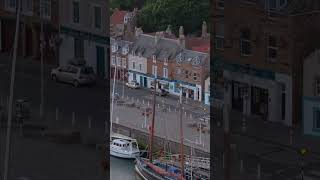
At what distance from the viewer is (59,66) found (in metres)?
3.61

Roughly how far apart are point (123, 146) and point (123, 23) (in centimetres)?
65

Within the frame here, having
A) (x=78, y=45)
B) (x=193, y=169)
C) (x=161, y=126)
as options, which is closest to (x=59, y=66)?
(x=78, y=45)

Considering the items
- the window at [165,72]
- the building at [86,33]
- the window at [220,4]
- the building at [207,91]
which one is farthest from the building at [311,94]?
the building at [86,33]

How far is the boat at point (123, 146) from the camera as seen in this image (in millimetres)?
3756

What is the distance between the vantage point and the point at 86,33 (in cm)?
356

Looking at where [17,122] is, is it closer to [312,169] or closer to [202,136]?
[202,136]

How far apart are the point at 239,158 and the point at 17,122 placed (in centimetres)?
118

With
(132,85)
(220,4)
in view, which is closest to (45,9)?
(132,85)

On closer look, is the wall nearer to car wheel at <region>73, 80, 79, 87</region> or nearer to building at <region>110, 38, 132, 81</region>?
building at <region>110, 38, 132, 81</region>

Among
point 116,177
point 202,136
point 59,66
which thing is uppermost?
point 59,66

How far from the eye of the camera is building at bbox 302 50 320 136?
308 centimetres

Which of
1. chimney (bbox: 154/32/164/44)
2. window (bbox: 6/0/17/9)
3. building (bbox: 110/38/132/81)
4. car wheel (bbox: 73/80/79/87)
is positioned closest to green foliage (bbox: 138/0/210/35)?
chimney (bbox: 154/32/164/44)

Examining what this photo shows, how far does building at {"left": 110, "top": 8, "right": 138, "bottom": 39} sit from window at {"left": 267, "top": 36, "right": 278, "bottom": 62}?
867mm

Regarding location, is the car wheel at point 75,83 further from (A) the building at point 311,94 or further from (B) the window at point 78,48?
(A) the building at point 311,94
